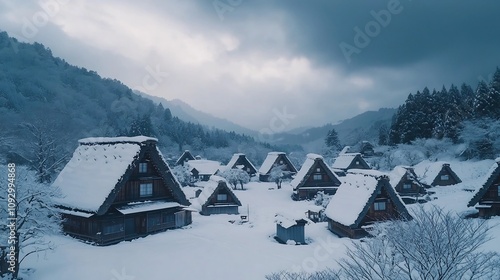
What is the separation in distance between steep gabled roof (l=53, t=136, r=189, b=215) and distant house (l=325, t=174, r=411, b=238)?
12295 mm

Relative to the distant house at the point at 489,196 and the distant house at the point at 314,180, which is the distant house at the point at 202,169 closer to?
the distant house at the point at 314,180

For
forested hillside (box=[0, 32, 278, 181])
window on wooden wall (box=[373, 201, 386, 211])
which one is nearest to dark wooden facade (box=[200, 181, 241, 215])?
window on wooden wall (box=[373, 201, 386, 211])

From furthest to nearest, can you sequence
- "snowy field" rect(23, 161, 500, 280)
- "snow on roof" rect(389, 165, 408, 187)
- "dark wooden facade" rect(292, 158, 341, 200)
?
1. "dark wooden facade" rect(292, 158, 341, 200)
2. "snow on roof" rect(389, 165, 408, 187)
3. "snowy field" rect(23, 161, 500, 280)

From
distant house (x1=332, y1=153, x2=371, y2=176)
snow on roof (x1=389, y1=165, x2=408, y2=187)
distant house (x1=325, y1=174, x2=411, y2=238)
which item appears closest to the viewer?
distant house (x1=325, y1=174, x2=411, y2=238)

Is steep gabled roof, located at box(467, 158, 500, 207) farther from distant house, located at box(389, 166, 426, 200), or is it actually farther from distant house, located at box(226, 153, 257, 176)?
distant house, located at box(226, 153, 257, 176)

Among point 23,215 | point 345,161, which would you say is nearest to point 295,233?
point 23,215

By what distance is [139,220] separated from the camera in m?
21.3

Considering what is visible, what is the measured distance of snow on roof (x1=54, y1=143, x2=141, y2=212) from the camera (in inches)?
756

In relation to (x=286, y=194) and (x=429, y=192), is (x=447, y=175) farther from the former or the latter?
(x=286, y=194)

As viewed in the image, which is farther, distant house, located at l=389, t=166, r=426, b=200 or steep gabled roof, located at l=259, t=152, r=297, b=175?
steep gabled roof, located at l=259, t=152, r=297, b=175

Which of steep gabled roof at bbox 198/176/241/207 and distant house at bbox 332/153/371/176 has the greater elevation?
distant house at bbox 332/153/371/176

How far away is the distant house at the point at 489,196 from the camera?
890 inches

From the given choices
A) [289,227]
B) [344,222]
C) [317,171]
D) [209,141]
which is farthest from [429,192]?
[209,141]

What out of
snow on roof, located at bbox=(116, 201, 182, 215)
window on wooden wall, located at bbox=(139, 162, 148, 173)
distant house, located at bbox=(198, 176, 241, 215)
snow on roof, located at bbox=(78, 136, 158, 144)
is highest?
snow on roof, located at bbox=(78, 136, 158, 144)
